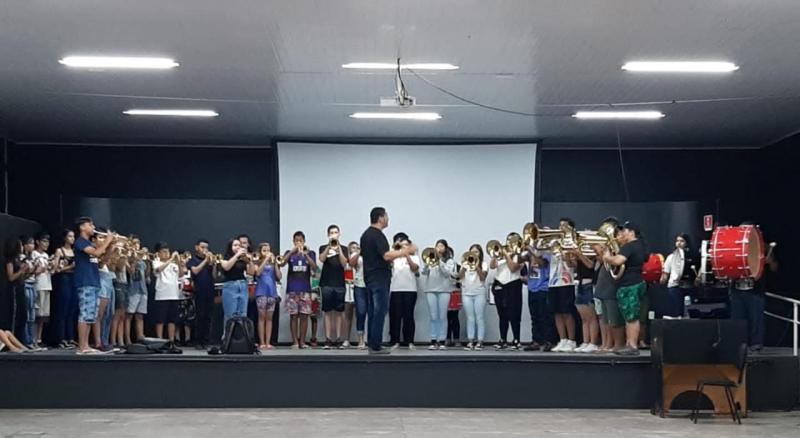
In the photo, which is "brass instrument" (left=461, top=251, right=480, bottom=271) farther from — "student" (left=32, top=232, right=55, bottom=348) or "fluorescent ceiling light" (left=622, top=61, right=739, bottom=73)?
"student" (left=32, top=232, right=55, bottom=348)

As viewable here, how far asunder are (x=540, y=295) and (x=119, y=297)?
17.7 feet

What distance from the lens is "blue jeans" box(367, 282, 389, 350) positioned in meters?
11.4


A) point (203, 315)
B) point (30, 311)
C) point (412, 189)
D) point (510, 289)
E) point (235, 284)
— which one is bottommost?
point (203, 315)

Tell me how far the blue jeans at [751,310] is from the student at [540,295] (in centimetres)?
220

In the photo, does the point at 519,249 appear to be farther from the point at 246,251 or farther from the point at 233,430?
the point at 233,430

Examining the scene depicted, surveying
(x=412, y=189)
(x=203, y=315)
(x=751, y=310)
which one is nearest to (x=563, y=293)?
(x=751, y=310)

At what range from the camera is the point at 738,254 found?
12.1 metres

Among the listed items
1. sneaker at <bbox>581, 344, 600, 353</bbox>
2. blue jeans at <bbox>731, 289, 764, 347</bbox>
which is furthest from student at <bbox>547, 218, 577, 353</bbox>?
blue jeans at <bbox>731, 289, 764, 347</bbox>

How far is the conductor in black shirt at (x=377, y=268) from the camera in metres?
11.4

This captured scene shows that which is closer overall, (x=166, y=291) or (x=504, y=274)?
(x=504, y=274)

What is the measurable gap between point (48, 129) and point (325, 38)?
23.8 feet

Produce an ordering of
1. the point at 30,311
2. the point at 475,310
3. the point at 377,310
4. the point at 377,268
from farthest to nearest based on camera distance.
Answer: the point at 475,310 → the point at 30,311 → the point at 377,268 → the point at 377,310

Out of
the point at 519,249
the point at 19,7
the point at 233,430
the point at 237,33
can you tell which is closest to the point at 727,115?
the point at 519,249

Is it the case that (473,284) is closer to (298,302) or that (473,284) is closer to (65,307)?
(298,302)
